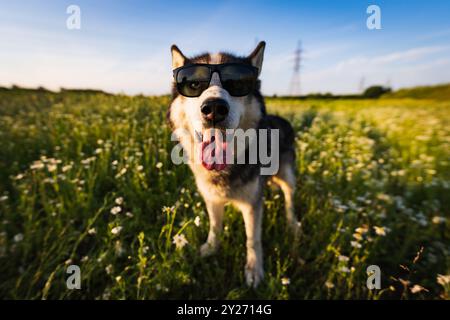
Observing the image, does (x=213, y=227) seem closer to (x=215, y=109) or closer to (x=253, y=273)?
(x=253, y=273)

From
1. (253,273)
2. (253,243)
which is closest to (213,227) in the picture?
(253,243)

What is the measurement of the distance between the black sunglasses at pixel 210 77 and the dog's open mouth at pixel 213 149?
375 millimetres

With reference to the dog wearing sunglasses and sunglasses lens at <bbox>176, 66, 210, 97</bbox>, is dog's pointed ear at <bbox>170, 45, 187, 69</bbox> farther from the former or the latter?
sunglasses lens at <bbox>176, 66, 210, 97</bbox>

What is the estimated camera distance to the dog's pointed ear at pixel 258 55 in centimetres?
211

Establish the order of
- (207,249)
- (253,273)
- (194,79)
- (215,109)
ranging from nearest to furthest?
(215,109) < (194,79) < (253,273) < (207,249)

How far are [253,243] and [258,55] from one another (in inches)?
73.6

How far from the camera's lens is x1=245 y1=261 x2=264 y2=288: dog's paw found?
2355 mm

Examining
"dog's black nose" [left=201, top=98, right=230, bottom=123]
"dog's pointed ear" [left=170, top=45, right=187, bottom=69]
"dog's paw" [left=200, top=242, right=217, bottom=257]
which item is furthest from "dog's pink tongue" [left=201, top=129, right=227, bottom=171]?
"dog's paw" [left=200, top=242, right=217, bottom=257]

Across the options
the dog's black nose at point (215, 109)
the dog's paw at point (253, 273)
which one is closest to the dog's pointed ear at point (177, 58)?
the dog's black nose at point (215, 109)

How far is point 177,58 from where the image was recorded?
2090mm

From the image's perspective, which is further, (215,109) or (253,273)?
(253,273)

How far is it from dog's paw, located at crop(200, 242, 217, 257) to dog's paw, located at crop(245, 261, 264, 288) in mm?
412

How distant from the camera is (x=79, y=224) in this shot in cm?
289

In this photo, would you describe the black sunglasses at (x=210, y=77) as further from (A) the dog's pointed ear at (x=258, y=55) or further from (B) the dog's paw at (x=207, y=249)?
(B) the dog's paw at (x=207, y=249)
